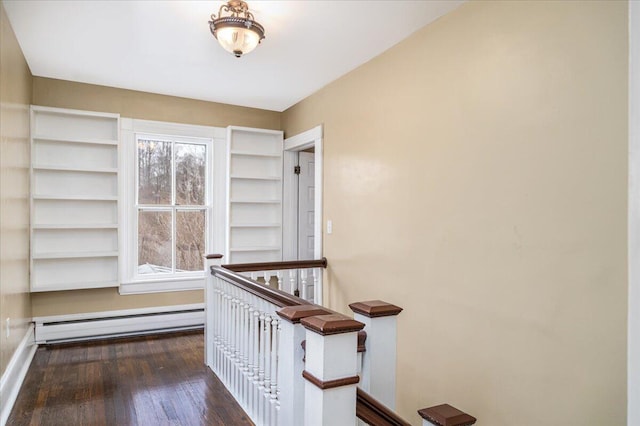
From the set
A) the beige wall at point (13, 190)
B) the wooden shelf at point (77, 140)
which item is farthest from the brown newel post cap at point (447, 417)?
the wooden shelf at point (77, 140)

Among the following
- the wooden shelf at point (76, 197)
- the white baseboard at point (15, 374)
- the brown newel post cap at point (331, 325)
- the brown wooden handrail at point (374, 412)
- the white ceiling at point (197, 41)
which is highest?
Answer: the white ceiling at point (197, 41)

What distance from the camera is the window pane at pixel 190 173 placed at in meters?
4.46

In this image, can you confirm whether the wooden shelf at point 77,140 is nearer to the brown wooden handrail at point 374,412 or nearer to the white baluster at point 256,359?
the white baluster at point 256,359

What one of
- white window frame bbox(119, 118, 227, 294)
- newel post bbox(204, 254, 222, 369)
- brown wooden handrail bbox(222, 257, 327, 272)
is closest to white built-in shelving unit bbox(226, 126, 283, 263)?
white window frame bbox(119, 118, 227, 294)

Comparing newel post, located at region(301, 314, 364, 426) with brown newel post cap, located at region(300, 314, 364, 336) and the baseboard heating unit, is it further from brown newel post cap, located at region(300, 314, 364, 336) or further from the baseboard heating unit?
the baseboard heating unit

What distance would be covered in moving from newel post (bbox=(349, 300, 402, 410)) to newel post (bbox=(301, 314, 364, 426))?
0.31 meters

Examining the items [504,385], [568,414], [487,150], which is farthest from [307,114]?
[568,414]

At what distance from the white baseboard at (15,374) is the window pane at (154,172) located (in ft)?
5.31

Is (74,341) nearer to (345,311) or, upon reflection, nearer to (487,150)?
(345,311)

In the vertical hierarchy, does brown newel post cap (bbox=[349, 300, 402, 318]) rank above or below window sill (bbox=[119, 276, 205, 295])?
above

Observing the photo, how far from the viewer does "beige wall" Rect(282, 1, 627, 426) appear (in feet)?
5.66
